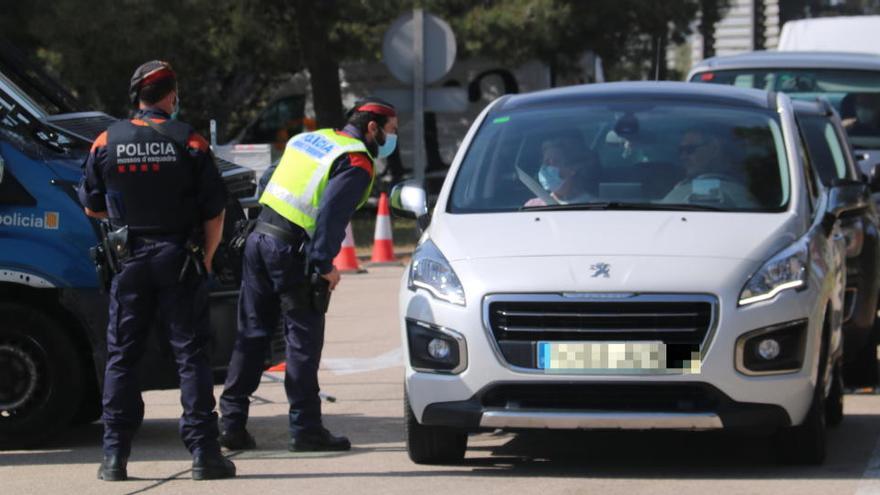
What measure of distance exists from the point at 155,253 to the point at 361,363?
173 inches

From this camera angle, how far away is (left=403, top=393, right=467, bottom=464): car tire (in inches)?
298

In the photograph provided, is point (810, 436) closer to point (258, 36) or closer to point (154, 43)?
point (154, 43)

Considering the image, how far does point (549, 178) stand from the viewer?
26.7 feet

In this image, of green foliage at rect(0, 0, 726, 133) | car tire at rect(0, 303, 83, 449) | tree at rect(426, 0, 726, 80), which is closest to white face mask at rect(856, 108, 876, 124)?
tree at rect(426, 0, 726, 80)

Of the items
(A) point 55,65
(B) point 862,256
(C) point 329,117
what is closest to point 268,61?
(C) point 329,117

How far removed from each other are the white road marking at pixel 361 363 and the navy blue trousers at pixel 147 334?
3.77m

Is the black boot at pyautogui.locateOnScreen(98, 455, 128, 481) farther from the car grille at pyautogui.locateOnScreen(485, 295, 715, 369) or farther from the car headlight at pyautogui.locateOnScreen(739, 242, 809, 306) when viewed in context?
the car headlight at pyautogui.locateOnScreen(739, 242, 809, 306)

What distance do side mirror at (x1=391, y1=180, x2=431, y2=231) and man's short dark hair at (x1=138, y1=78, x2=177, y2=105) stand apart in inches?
54.9

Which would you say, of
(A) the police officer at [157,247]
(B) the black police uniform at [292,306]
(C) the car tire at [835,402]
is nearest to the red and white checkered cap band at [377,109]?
(B) the black police uniform at [292,306]

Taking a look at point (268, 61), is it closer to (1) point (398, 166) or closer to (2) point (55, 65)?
(1) point (398, 166)

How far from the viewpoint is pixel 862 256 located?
10.0 meters

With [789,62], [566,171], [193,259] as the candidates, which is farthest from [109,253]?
[789,62]

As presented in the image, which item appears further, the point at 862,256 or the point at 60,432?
the point at 862,256

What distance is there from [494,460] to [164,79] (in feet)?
7.01
